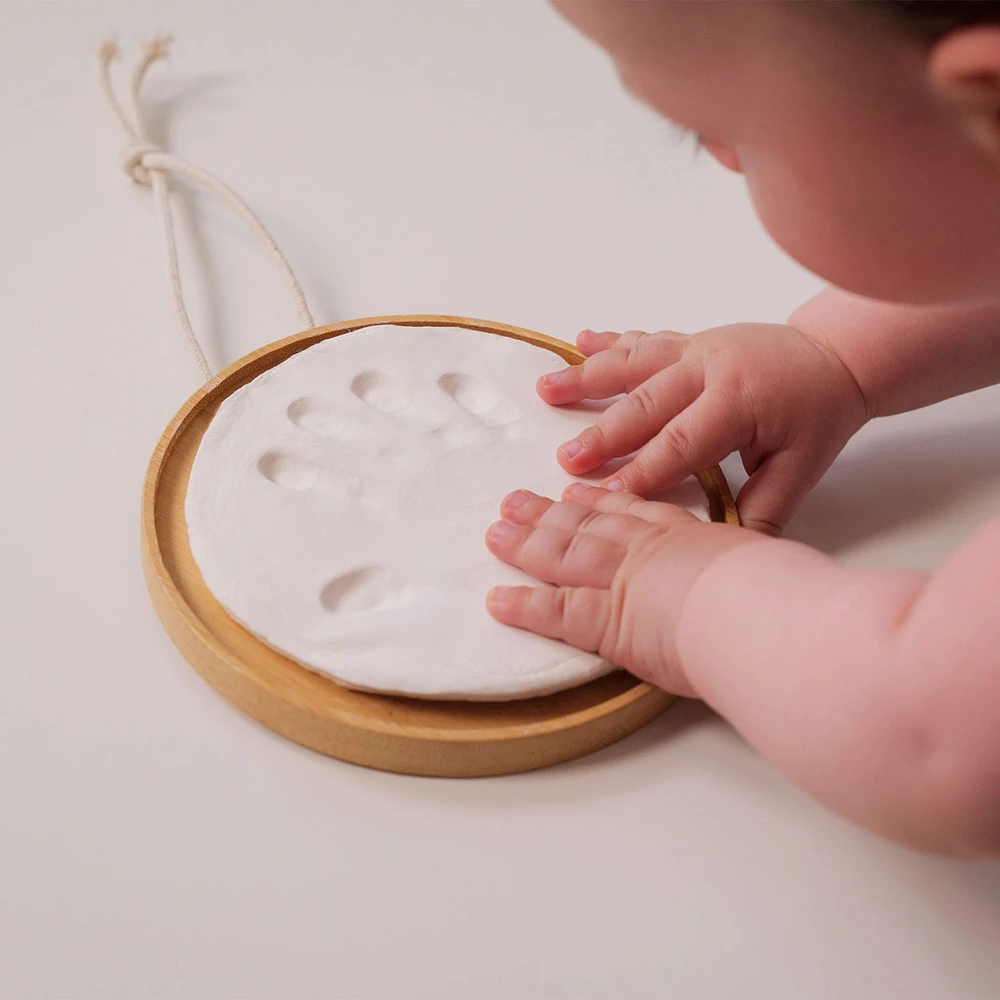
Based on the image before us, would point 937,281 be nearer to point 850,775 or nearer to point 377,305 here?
point 850,775

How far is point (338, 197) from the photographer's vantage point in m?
0.96

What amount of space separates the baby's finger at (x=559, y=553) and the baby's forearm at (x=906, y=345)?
23 cm

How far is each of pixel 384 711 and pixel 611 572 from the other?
126 millimetres

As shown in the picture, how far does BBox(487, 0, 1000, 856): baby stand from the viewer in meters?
0.44

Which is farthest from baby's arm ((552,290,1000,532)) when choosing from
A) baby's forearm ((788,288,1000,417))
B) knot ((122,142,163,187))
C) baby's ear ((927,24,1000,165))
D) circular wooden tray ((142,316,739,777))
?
knot ((122,142,163,187))

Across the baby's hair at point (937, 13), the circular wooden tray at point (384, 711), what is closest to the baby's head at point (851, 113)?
the baby's hair at point (937, 13)

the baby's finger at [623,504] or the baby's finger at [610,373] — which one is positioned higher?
the baby's finger at [610,373]

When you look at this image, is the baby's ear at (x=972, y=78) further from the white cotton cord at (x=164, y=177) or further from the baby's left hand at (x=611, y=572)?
the white cotton cord at (x=164, y=177)

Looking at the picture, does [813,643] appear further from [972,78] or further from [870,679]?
[972,78]

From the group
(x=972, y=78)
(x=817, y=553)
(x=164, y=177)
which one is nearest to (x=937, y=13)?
(x=972, y=78)

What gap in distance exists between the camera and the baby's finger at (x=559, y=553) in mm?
566

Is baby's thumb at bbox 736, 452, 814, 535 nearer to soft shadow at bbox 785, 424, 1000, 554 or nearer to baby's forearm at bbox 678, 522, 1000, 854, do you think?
soft shadow at bbox 785, 424, 1000, 554

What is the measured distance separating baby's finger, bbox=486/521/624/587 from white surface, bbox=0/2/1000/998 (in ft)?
0.28

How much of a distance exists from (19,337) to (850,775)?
609 millimetres
